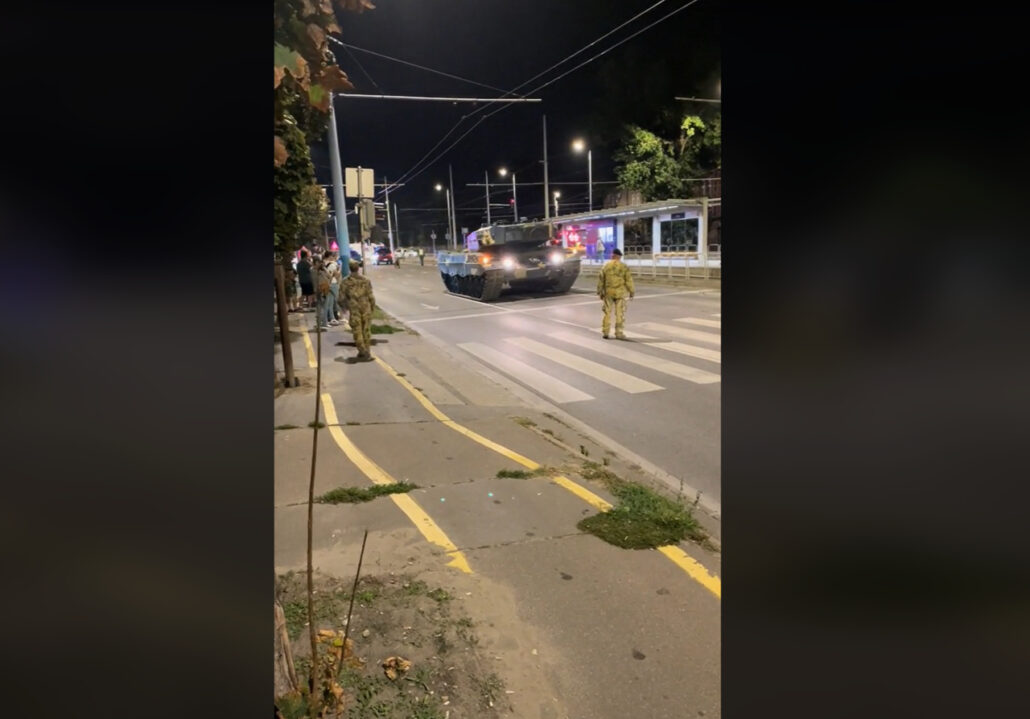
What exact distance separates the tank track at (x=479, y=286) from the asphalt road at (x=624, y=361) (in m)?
0.39

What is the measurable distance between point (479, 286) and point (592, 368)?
10.7 metres

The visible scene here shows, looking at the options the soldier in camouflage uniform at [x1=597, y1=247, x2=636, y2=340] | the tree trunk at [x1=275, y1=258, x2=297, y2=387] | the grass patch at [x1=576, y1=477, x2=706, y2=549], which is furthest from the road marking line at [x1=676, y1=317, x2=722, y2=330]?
the grass patch at [x1=576, y1=477, x2=706, y2=549]

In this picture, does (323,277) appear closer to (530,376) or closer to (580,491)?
(530,376)

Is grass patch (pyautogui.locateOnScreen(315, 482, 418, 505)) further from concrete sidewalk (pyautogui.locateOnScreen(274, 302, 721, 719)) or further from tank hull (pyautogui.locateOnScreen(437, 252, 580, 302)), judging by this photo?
tank hull (pyautogui.locateOnScreen(437, 252, 580, 302))

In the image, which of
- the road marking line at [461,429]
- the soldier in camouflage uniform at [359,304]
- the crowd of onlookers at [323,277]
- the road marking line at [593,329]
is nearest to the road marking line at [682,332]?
the road marking line at [593,329]

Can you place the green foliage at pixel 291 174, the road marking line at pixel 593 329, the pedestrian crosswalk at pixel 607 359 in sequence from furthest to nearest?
the road marking line at pixel 593 329, the pedestrian crosswalk at pixel 607 359, the green foliage at pixel 291 174

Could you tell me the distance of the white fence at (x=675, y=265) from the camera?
21.4 meters

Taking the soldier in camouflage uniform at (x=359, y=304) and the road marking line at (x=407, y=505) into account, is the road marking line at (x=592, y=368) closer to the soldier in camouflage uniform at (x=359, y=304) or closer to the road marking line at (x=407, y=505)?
the soldier in camouflage uniform at (x=359, y=304)

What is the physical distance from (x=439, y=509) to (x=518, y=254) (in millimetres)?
14995

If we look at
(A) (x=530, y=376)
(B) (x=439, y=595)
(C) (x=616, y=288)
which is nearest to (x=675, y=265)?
(C) (x=616, y=288)
